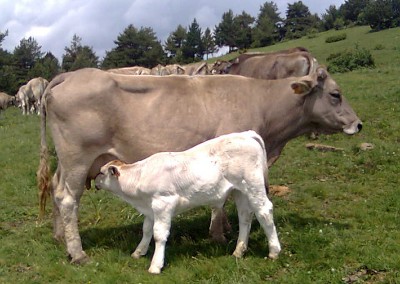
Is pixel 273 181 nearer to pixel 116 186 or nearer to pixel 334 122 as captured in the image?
pixel 334 122

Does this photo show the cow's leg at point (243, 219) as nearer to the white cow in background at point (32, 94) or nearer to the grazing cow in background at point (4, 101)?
the white cow in background at point (32, 94)

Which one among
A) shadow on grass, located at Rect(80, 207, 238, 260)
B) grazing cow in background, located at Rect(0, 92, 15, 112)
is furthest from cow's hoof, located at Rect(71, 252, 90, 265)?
grazing cow in background, located at Rect(0, 92, 15, 112)

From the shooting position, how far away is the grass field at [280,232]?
5.72m

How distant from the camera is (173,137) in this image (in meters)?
6.80

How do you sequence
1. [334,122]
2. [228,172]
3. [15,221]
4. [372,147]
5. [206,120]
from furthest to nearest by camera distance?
[372,147], [15,221], [334,122], [206,120], [228,172]

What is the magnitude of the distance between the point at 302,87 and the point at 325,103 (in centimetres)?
45

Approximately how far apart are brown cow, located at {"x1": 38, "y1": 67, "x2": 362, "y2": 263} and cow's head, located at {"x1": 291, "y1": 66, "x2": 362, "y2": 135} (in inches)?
0.6

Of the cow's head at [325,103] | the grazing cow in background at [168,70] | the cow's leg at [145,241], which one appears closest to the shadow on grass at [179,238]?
the cow's leg at [145,241]

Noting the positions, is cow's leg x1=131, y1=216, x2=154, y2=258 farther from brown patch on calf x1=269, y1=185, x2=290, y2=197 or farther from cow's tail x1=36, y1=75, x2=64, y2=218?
brown patch on calf x1=269, y1=185, x2=290, y2=197

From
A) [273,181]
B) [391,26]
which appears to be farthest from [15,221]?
[391,26]

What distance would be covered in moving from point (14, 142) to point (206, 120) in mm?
10393

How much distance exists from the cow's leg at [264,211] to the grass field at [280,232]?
16cm

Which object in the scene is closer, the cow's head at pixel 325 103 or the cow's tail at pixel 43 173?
the cow's tail at pixel 43 173

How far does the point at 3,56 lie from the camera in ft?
219
